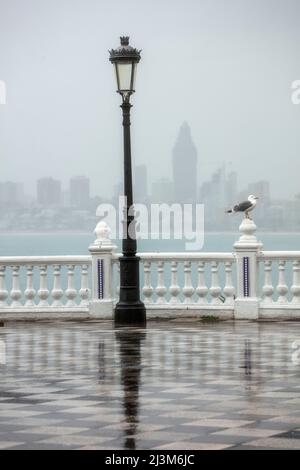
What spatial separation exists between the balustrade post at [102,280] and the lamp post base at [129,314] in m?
1.10

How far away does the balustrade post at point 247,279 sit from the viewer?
2295 cm

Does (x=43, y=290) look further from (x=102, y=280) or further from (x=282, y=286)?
(x=282, y=286)

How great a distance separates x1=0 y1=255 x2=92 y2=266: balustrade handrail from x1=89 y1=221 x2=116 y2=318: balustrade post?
186 millimetres

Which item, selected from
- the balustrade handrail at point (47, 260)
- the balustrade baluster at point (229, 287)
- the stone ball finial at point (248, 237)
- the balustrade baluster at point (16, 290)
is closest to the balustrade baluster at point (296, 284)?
the stone ball finial at point (248, 237)

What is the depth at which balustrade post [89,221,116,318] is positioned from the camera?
23.8m

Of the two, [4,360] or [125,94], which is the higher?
[125,94]

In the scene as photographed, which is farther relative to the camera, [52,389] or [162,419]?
[52,389]

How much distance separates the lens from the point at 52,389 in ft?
42.3

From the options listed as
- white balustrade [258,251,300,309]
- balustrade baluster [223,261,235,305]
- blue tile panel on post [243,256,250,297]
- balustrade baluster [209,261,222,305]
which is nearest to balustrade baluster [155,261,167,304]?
balustrade baluster [209,261,222,305]

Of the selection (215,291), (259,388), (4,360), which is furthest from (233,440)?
(215,291)

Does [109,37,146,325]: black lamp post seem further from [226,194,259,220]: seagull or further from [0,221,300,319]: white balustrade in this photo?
[226,194,259,220]: seagull

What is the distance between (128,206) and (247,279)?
91.2 inches
